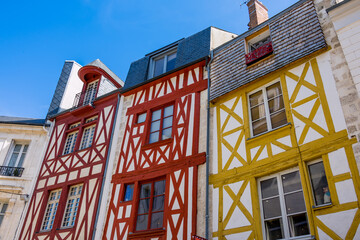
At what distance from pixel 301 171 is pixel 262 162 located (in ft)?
2.84

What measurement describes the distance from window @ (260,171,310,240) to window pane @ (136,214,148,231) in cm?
297

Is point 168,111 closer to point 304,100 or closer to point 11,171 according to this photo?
point 304,100

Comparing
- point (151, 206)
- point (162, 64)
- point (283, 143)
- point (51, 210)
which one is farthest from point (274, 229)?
point (51, 210)

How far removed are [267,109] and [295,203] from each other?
211cm

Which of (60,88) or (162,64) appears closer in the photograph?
(162,64)

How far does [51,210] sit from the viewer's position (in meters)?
10.1

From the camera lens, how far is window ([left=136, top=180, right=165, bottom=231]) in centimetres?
783

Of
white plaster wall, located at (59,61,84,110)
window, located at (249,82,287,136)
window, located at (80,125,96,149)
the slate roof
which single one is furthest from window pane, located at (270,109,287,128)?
white plaster wall, located at (59,61,84,110)

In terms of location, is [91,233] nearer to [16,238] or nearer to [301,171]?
[16,238]

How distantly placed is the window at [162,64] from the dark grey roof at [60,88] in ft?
14.6

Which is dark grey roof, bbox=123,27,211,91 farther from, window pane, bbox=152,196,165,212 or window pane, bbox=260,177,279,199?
window pane, bbox=260,177,279,199

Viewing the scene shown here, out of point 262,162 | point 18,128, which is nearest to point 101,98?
point 18,128

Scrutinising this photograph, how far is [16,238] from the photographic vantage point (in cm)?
1007

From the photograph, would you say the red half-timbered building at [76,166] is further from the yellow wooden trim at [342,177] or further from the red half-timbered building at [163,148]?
the yellow wooden trim at [342,177]
